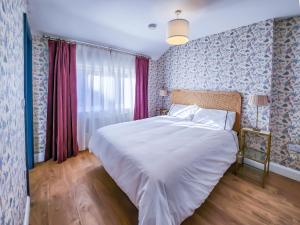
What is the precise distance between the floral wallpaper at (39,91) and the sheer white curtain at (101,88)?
0.53 metres

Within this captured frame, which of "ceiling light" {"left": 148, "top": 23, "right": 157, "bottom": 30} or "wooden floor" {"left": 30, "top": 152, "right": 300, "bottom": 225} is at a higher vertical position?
"ceiling light" {"left": 148, "top": 23, "right": 157, "bottom": 30}

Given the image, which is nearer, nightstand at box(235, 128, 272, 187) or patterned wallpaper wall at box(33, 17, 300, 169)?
patterned wallpaper wall at box(33, 17, 300, 169)

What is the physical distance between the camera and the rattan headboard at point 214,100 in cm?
276

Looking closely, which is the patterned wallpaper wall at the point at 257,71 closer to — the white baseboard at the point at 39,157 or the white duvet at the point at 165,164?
the white baseboard at the point at 39,157

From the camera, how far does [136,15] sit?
2.38 meters

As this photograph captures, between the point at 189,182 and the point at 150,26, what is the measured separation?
2.53m

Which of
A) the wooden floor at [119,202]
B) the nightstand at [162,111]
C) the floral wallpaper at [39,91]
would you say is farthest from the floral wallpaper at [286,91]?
the floral wallpaper at [39,91]

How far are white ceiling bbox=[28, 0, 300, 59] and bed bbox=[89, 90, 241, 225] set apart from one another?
1.70m

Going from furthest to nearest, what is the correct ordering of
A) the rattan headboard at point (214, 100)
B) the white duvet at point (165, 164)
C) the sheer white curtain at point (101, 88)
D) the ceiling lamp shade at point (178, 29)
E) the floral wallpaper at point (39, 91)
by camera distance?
the sheer white curtain at point (101, 88) → the rattan headboard at point (214, 100) → the floral wallpaper at point (39, 91) → the ceiling lamp shade at point (178, 29) → the white duvet at point (165, 164)

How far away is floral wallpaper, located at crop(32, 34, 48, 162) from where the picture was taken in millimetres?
2581

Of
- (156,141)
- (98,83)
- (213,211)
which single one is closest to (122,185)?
(156,141)

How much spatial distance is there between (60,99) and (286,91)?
3558 mm

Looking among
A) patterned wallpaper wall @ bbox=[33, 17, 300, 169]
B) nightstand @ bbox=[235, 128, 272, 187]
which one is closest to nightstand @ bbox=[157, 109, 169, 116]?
patterned wallpaper wall @ bbox=[33, 17, 300, 169]

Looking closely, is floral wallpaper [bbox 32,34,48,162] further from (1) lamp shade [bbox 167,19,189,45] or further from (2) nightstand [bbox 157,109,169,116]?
(2) nightstand [bbox 157,109,169,116]
